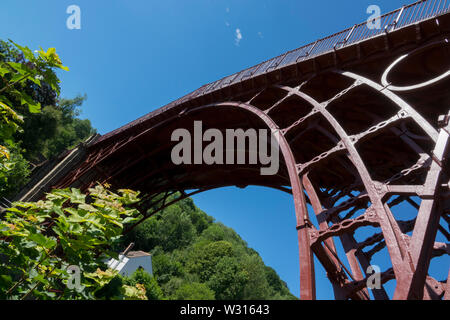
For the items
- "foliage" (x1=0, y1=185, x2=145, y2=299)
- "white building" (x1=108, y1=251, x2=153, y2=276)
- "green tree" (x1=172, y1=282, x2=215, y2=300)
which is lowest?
"green tree" (x1=172, y1=282, x2=215, y2=300)

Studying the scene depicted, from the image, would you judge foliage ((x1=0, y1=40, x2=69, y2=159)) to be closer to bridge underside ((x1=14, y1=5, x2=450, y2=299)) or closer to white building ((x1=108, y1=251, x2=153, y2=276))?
bridge underside ((x1=14, y1=5, x2=450, y2=299))

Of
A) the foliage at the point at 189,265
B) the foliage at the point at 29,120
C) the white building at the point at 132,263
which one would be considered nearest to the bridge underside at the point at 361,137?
the foliage at the point at 29,120

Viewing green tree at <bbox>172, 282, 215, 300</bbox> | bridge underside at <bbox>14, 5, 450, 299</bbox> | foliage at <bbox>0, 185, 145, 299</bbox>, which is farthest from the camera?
green tree at <bbox>172, 282, 215, 300</bbox>

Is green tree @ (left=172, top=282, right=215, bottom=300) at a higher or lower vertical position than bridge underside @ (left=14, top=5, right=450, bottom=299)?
lower

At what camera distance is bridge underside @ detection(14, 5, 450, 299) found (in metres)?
4.62

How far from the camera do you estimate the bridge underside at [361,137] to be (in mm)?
4617

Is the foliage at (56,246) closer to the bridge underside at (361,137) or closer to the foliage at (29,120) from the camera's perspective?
the foliage at (29,120)

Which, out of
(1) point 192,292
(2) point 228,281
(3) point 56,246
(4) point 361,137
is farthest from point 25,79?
(2) point 228,281

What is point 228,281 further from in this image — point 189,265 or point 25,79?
point 25,79

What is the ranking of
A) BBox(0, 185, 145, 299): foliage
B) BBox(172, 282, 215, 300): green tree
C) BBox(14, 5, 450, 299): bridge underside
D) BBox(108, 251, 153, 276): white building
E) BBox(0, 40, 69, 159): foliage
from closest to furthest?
BBox(0, 185, 145, 299): foliage → BBox(0, 40, 69, 159): foliage → BBox(14, 5, 450, 299): bridge underside → BBox(108, 251, 153, 276): white building → BBox(172, 282, 215, 300): green tree

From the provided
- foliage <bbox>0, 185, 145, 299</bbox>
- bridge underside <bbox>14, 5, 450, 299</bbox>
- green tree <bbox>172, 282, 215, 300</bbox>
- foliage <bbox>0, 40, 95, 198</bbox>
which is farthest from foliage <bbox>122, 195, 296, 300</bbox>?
foliage <bbox>0, 185, 145, 299</bbox>

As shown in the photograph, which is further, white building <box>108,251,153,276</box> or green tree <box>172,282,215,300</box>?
green tree <box>172,282,215,300</box>
